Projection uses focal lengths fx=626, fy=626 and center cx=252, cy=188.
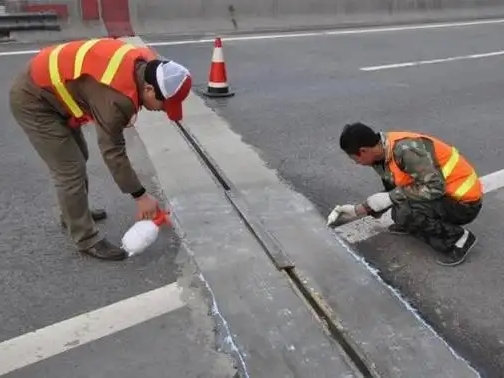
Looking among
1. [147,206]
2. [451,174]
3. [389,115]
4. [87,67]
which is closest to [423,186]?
[451,174]

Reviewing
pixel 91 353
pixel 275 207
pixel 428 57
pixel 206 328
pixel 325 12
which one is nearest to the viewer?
pixel 91 353

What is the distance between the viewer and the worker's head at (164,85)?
119 inches

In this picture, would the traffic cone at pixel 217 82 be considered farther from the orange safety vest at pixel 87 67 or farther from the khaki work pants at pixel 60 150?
the orange safety vest at pixel 87 67

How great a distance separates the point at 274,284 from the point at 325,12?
1026 centimetres

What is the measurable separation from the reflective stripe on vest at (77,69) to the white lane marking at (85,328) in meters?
1.05

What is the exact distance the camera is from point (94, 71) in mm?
3133

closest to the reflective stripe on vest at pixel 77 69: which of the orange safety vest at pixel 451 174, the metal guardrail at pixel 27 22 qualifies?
the orange safety vest at pixel 451 174

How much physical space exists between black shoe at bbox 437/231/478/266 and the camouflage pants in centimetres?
4

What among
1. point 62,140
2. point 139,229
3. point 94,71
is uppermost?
point 94,71

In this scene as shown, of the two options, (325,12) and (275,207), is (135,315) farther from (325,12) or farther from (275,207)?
(325,12)

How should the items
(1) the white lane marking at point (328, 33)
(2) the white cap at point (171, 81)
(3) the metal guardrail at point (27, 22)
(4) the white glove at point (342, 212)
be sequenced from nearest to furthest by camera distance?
(2) the white cap at point (171, 81), (4) the white glove at point (342, 212), (3) the metal guardrail at point (27, 22), (1) the white lane marking at point (328, 33)

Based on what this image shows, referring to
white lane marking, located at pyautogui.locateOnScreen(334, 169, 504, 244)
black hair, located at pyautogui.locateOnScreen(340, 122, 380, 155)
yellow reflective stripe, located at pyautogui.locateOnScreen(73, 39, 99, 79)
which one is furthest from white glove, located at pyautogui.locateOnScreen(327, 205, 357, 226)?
yellow reflective stripe, located at pyautogui.locateOnScreen(73, 39, 99, 79)

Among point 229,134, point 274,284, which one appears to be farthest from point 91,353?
point 229,134

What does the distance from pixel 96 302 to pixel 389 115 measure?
435cm
